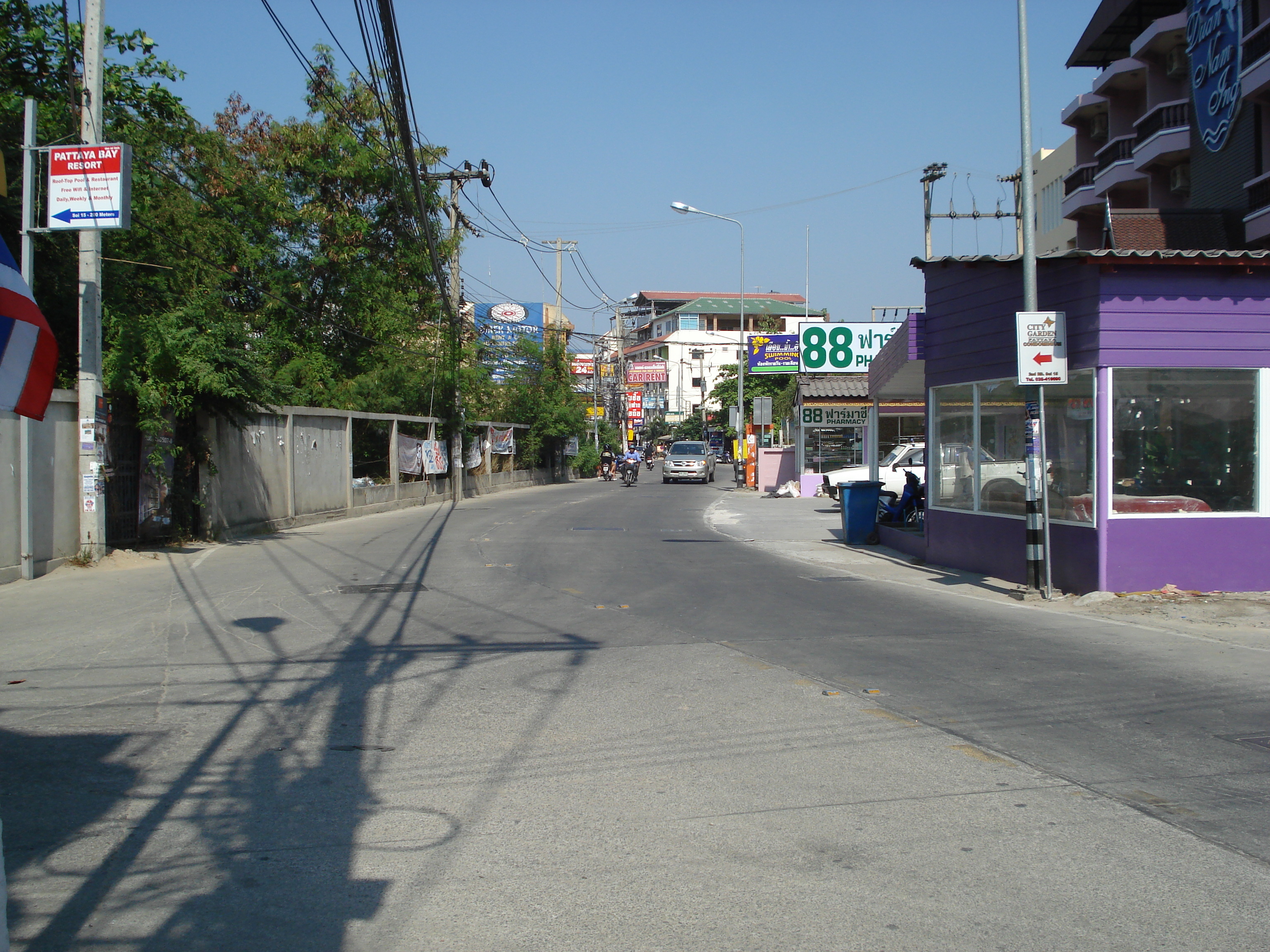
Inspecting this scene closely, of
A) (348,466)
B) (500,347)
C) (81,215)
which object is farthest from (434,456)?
(81,215)

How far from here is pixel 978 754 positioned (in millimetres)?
5715

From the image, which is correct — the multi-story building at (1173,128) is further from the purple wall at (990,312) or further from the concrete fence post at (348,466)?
the concrete fence post at (348,466)

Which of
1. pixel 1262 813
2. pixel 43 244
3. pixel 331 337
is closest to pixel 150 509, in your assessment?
pixel 43 244

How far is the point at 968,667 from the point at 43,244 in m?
16.4

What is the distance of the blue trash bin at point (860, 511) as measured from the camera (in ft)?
63.2

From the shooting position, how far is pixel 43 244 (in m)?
17.0

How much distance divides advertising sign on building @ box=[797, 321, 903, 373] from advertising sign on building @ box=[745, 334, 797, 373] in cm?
548

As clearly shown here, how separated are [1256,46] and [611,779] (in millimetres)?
21847

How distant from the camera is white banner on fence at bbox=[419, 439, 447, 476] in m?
30.9

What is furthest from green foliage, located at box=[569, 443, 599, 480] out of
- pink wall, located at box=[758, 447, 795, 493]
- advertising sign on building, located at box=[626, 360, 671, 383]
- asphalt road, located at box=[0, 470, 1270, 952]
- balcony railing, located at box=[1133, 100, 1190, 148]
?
asphalt road, located at box=[0, 470, 1270, 952]

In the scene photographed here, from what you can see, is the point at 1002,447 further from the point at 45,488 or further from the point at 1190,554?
the point at 45,488

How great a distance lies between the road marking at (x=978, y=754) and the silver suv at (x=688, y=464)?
132 ft

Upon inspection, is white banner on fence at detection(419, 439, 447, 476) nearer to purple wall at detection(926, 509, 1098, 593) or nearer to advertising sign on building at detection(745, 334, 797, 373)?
advertising sign on building at detection(745, 334, 797, 373)

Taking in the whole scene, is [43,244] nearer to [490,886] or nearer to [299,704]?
[299,704]
